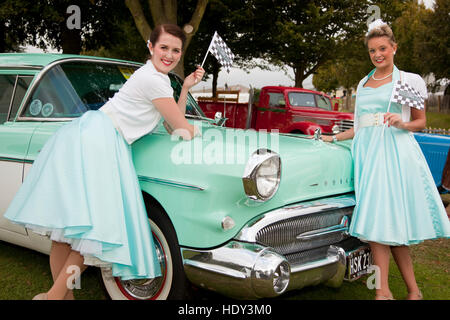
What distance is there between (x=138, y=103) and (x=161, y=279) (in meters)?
0.97

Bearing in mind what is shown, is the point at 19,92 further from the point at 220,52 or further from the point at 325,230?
the point at 325,230

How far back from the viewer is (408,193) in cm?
246

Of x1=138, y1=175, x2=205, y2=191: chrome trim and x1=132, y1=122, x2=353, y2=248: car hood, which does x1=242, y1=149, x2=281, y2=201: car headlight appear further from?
x1=138, y1=175, x2=205, y2=191: chrome trim

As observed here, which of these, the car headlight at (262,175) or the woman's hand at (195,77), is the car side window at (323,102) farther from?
the car headlight at (262,175)

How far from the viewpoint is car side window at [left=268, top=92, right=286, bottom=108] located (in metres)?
10.2

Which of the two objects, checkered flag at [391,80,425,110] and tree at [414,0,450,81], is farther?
tree at [414,0,450,81]

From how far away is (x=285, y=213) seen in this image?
2154mm

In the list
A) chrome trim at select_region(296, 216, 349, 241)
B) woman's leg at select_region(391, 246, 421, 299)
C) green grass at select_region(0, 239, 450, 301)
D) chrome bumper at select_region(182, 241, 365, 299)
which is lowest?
green grass at select_region(0, 239, 450, 301)

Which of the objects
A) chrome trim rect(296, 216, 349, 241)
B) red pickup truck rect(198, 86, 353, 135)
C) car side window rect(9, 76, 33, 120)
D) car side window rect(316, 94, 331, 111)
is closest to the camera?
chrome trim rect(296, 216, 349, 241)

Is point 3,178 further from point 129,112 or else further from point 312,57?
point 312,57

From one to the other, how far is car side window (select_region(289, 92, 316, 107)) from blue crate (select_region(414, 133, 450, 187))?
4798mm

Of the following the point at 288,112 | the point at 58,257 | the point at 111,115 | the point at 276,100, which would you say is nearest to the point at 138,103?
the point at 111,115

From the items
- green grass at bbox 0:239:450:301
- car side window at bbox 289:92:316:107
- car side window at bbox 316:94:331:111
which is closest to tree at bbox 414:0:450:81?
car side window at bbox 316:94:331:111
